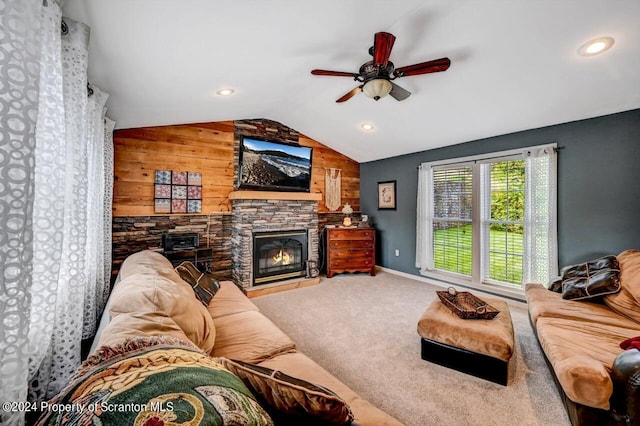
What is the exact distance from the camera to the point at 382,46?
1965 millimetres

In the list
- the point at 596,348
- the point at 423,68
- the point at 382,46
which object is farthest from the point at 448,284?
the point at 382,46

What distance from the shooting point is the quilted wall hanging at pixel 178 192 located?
12.6ft

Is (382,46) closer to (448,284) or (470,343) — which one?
(470,343)

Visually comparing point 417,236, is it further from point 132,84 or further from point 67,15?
point 67,15

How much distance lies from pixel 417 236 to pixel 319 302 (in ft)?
7.30

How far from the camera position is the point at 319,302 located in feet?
12.5

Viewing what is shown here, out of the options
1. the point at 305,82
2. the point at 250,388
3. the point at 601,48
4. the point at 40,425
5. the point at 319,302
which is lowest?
the point at 319,302

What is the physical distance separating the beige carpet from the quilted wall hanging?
1.81m

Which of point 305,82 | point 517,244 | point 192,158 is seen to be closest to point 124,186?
point 192,158

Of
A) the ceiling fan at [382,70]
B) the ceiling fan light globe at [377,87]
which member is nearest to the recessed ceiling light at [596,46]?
Answer: the ceiling fan at [382,70]

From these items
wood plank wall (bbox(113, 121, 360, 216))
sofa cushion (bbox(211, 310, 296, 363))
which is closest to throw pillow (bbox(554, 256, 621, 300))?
sofa cushion (bbox(211, 310, 296, 363))

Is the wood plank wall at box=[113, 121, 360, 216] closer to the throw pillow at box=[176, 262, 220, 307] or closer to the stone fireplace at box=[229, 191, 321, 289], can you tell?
the stone fireplace at box=[229, 191, 321, 289]

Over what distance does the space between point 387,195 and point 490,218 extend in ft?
6.44

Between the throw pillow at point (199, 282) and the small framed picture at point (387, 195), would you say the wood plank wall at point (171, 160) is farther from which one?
the small framed picture at point (387, 195)
